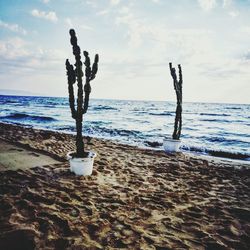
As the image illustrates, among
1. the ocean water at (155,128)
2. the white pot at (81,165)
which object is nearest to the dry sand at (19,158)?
the white pot at (81,165)

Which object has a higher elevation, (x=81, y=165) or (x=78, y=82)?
(x=78, y=82)

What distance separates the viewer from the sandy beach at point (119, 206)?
10.5ft

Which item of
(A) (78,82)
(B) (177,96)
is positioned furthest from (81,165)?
(B) (177,96)

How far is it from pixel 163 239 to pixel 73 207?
4.82 feet

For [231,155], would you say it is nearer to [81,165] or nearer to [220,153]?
[220,153]

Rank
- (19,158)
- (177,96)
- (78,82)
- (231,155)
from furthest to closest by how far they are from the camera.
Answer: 1. (231,155)
2. (177,96)
3. (19,158)
4. (78,82)

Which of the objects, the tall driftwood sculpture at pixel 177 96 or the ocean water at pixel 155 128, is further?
the ocean water at pixel 155 128

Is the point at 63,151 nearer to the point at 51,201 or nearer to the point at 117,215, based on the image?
the point at 51,201

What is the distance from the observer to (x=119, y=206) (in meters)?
4.25

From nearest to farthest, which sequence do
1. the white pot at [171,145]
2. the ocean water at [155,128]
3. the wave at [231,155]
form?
the white pot at [171,145], the wave at [231,155], the ocean water at [155,128]

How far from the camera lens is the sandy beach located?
320 centimetres

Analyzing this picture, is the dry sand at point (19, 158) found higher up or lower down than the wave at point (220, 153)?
higher up

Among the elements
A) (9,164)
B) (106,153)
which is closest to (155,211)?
(9,164)

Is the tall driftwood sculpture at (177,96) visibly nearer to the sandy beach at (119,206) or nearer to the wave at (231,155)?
the wave at (231,155)
